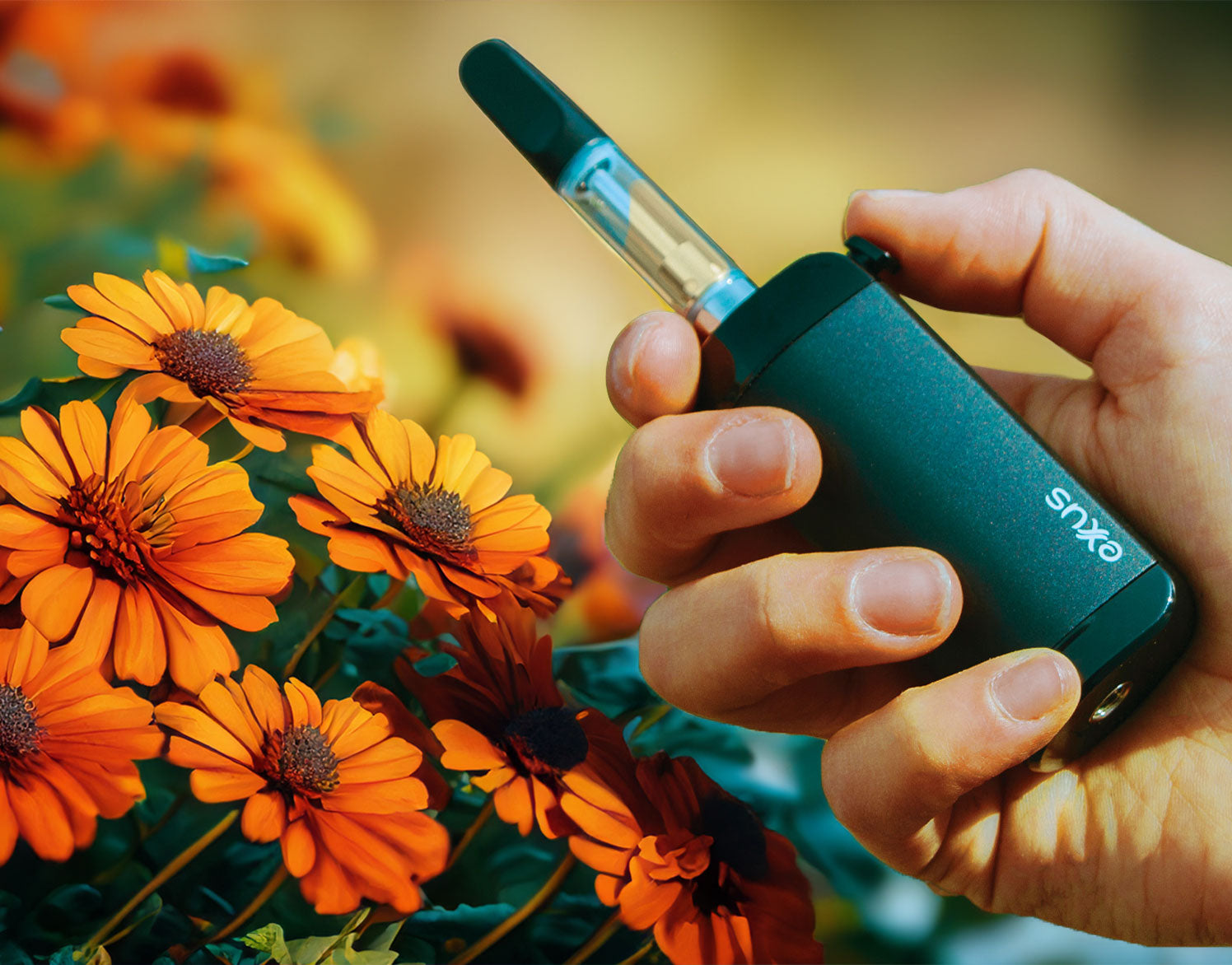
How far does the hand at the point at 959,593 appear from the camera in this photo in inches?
12.8

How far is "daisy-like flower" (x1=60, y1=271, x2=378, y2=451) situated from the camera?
1.26ft

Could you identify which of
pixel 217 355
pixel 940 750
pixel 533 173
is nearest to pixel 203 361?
pixel 217 355

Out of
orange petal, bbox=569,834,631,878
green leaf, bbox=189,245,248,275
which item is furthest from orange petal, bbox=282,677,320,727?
green leaf, bbox=189,245,248,275

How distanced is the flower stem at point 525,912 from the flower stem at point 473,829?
3 cm

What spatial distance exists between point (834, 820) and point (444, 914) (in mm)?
169

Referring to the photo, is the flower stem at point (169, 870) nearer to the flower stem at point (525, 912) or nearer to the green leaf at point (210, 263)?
the flower stem at point (525, 912)

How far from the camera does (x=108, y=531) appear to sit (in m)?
0.33

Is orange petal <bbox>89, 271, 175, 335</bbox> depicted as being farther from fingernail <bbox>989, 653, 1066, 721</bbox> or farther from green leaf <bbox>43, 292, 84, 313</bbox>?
fingernail <bbox>989, 653, 1066, 721</bbox>

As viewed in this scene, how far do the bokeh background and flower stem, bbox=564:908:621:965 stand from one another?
9cm

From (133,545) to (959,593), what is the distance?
0.90 feet

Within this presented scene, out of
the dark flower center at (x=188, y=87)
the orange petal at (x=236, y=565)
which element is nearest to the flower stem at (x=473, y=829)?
the orange petal at (x=236, y=565)

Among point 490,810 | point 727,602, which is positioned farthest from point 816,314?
point 490,810

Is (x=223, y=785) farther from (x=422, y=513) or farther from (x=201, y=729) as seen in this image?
(x=422, y=513)

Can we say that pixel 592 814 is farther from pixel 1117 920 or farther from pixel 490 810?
pixel 1117 920
